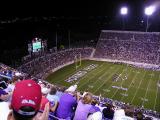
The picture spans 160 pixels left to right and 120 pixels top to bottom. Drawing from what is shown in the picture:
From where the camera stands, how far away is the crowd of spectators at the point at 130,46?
50219mm

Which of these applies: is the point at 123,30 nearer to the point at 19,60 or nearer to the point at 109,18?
the point at 109,18

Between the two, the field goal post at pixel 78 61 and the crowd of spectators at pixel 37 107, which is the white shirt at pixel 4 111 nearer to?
the crowd of spectators at pixel 37 107

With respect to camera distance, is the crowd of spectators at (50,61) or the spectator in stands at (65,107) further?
the crowd of spectators at (50,61)

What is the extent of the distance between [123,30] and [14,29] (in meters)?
26.2

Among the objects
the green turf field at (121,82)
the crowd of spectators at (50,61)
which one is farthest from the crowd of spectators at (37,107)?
the crowd of spectators at (50,61)

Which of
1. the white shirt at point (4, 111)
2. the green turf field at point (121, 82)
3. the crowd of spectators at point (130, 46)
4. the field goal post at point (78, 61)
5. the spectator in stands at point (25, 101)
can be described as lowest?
the green turf field at point (121, 82)

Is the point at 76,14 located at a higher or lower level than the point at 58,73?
higher

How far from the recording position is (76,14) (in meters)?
59.4

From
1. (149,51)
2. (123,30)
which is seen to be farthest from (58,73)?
(123,30)

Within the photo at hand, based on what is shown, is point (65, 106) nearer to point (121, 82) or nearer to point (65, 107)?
point (65, 107)

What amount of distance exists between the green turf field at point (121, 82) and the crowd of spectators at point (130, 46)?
5.71 m

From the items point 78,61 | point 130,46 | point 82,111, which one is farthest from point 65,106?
point 130,46

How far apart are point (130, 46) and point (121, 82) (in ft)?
67.7

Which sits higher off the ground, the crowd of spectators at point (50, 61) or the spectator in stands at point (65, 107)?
the spectator in stands at point (65, 107)
